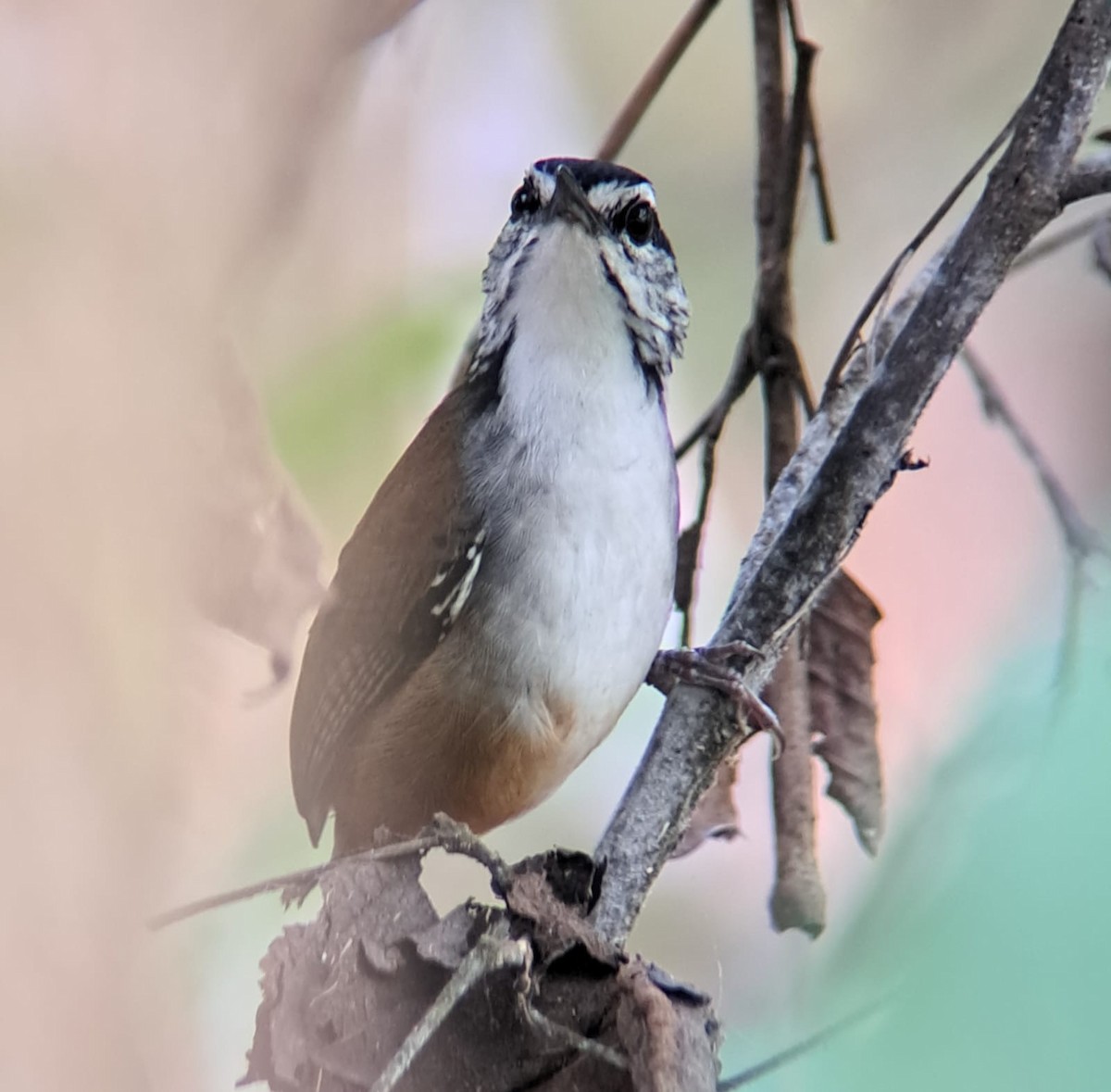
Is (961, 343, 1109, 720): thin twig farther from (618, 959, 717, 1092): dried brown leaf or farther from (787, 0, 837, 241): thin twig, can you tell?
(618, 959, 717, 1092): dried brown leaf

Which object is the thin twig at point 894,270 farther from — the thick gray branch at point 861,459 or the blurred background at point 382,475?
the blurred background at point 382,475

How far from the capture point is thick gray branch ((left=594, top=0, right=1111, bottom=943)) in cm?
78

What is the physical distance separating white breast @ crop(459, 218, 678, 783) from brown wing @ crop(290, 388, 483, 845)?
3cm

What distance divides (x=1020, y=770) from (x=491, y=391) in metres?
0.51

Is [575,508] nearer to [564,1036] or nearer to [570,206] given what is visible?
[570,206]

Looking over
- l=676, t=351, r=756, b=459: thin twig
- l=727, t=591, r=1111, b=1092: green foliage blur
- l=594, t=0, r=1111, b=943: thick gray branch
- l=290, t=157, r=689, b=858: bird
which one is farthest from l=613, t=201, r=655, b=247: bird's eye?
l=727, t=591, r=1111, b=1092: green foliage blur

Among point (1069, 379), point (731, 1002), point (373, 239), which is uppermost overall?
point (1069, 379)

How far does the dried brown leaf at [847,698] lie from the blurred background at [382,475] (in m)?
0.03

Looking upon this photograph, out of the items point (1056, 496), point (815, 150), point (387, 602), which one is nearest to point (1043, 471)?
point (1056, 496)

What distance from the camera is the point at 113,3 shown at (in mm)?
449

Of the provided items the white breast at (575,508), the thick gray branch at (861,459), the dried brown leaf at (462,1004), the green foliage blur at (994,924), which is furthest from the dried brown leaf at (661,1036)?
the white breast at (575,508)

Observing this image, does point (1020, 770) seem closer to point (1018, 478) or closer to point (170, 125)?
point (1018, 478)

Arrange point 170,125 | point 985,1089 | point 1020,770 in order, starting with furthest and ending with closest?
1. point 1020,770
2. point 985,1089
3. point 170,125

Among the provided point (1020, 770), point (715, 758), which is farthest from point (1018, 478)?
point (715, 758)
